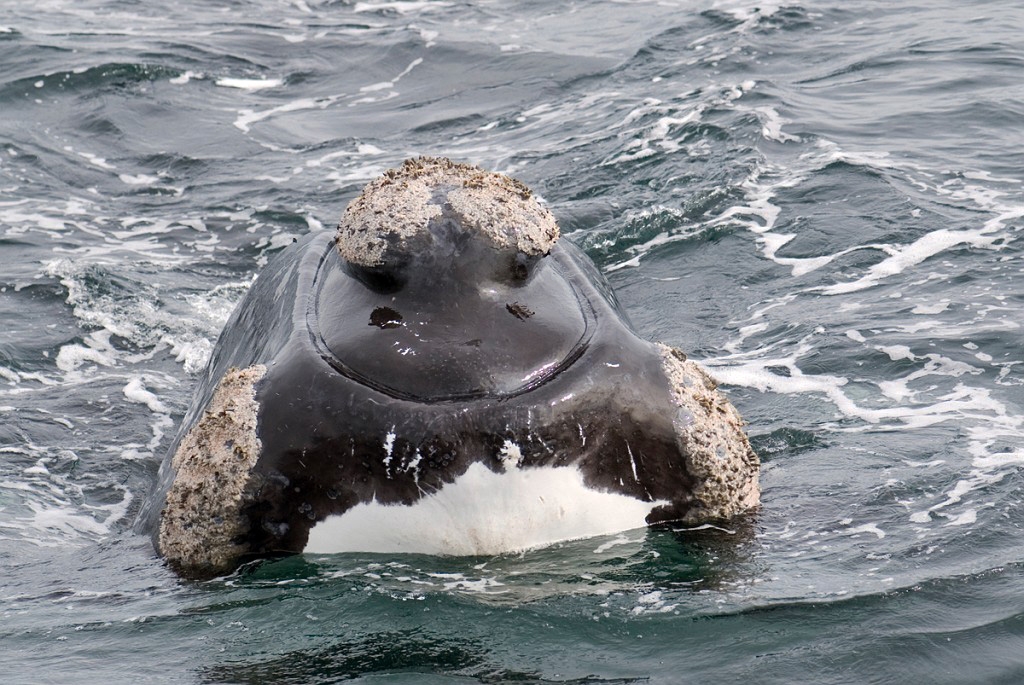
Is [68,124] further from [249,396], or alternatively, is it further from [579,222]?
[249,396]

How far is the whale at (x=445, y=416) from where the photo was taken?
6148 mm

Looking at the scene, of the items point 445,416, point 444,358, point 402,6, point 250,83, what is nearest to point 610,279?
point 444,358


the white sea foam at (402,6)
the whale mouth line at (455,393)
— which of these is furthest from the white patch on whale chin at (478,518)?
the white sea foam at (402,6)

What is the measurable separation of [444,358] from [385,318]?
372 mm

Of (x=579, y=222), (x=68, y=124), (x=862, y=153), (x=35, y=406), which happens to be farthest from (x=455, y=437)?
(x=68, y=124)

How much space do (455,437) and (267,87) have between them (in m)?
15.0

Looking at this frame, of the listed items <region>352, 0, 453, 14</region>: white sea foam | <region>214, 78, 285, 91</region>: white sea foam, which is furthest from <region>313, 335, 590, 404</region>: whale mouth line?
<region>352, 0, 453, 14</region>: white sea foam

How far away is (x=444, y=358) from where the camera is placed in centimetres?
618

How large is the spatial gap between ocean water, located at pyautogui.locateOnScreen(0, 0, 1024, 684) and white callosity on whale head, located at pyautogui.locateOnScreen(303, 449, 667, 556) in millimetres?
100

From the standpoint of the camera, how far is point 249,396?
6445 millimetres

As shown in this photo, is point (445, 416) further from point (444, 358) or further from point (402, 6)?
point (402, 6)

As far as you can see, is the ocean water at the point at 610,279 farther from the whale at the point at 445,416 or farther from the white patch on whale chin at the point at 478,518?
the whale at the point at 445,416

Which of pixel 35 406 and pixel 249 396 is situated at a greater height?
pixel 249 396

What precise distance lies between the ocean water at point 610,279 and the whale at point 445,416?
0.69ft
